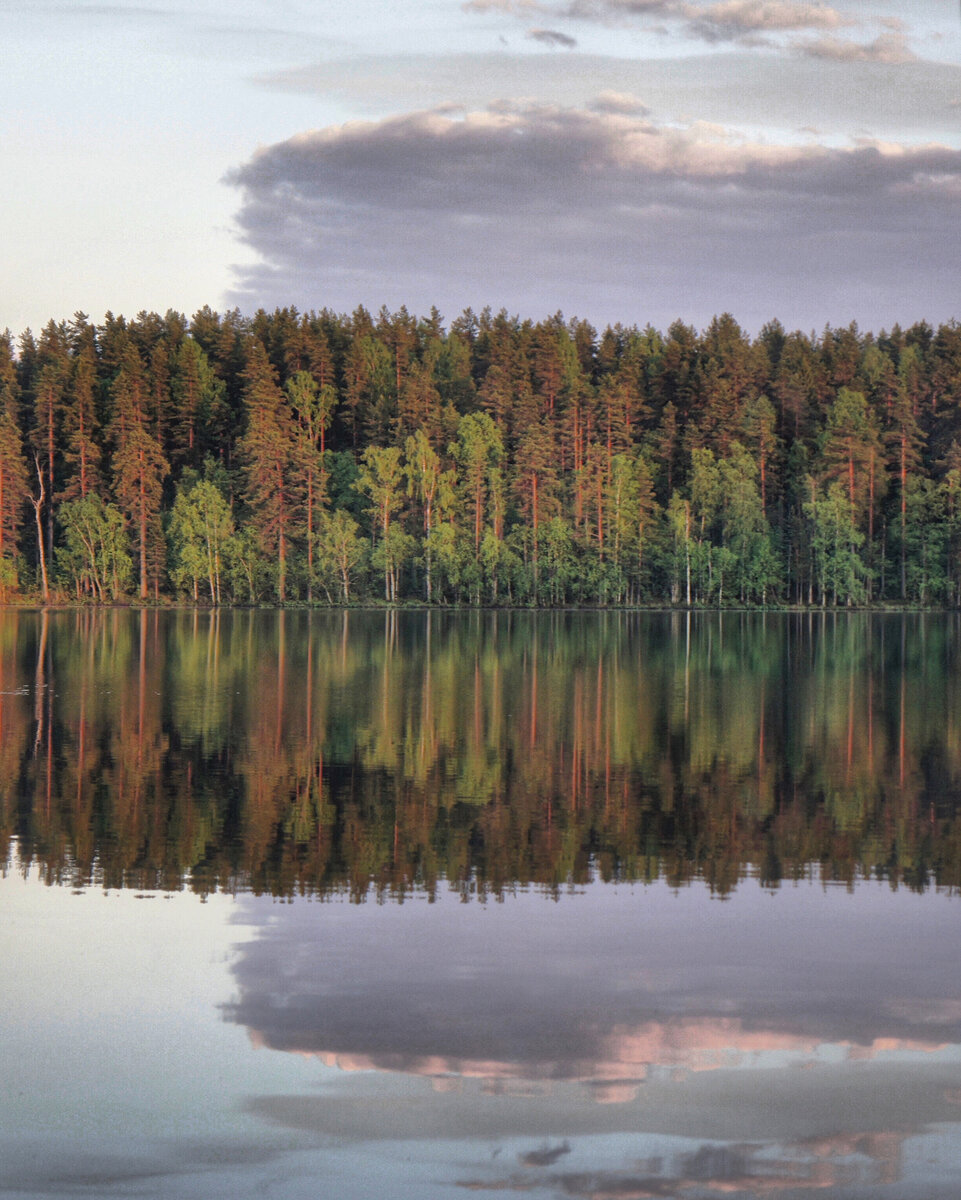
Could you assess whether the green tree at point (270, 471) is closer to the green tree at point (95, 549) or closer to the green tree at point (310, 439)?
the green tree at point (310, 439)

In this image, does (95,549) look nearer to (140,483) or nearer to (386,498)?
(140,483)

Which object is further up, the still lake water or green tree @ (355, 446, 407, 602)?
green tree @ (355, 446, 407, 602)

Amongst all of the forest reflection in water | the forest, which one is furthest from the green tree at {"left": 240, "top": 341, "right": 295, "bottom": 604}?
the forest reflection in water

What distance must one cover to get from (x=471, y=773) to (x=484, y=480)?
11329 centimetres

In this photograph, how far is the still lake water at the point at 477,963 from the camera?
7.57m

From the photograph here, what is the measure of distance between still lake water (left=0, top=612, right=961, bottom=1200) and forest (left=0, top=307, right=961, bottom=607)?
101 m

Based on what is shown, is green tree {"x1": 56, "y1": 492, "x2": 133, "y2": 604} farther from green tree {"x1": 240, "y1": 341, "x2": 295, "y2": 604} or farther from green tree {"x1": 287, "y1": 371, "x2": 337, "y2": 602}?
green tree {"x1": 287, "y1": 371, "x2": 337, "y2": 602}

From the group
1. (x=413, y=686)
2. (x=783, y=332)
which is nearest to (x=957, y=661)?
(x=413, y=686)

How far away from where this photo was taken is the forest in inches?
4951

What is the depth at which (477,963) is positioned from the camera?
1103 cm

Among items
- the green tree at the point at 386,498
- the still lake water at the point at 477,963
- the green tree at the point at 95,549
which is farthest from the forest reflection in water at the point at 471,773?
the green tree at the point at 95,549

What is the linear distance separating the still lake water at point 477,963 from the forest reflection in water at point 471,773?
0.11 meters

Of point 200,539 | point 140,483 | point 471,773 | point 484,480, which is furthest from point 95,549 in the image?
point 471,773

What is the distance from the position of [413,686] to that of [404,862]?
22.4 metres
